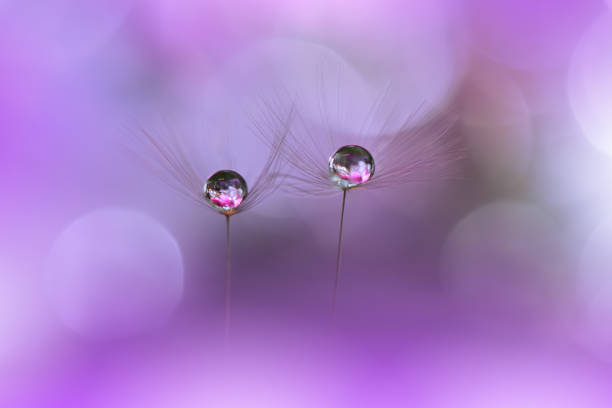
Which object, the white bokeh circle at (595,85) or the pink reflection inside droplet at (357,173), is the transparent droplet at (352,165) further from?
the white bokeh circle at (595,85)

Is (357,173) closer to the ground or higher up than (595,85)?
closer to the ground

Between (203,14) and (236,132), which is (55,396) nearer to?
(236,132)

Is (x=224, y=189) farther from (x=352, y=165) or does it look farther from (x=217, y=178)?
(x=352, y=165)

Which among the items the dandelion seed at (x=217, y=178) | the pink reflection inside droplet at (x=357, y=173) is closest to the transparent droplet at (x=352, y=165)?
the pink reflection inside droplet at (x=357, y=173)

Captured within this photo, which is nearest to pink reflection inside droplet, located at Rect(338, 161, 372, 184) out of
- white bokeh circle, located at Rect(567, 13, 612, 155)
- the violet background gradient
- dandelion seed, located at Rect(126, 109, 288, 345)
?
dandelion seed, located at Rect(126, 109, 288, 345)

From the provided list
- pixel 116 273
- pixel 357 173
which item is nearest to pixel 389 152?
pixel 357 173
